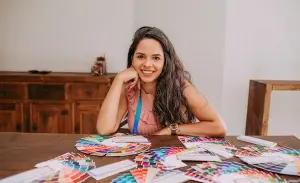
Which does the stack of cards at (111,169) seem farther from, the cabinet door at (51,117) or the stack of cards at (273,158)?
the cabinet door at (51,117)

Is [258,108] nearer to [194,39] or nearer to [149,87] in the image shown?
[194,39]

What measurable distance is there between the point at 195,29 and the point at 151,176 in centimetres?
249

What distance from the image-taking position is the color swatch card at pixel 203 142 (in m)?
1.10

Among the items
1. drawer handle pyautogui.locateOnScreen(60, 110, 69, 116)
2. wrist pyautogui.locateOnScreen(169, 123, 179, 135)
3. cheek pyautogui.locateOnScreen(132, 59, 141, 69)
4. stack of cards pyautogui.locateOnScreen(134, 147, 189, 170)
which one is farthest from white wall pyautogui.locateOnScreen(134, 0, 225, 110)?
stack of cards pyautogui.locateOnScreen(134, 147, 189, 170)

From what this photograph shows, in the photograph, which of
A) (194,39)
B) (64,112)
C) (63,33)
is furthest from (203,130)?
(63,33)

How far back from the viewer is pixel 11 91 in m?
2.74

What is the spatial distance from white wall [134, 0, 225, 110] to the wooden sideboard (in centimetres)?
90

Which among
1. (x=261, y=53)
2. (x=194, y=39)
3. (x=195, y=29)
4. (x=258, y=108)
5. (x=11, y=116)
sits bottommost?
(x=11, y=116)

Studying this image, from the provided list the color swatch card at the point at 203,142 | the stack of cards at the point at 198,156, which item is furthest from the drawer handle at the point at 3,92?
the stack of cards at the point at 198,156

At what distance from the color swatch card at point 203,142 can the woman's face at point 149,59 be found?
0.43 meters

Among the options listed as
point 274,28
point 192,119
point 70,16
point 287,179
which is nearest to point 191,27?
point 274,28

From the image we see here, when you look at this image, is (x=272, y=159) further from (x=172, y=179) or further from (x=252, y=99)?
(x=252, y=99)

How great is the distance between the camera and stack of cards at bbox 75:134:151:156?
101cm

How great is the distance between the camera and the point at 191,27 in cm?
307
